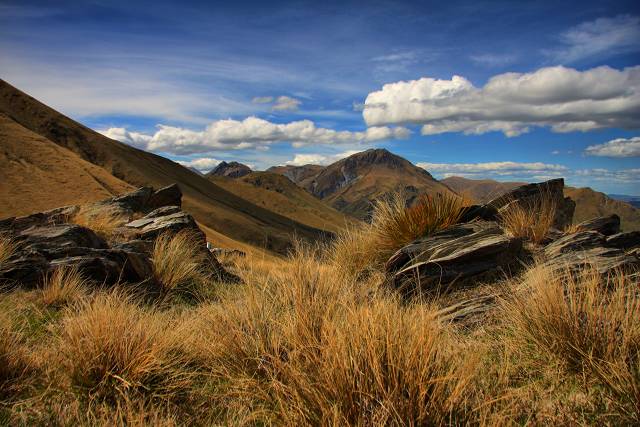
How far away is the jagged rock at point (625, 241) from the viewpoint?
702 centimetres

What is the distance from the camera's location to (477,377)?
119 inches

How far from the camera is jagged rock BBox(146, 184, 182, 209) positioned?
20.8 m

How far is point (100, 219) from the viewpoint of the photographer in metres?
13.2

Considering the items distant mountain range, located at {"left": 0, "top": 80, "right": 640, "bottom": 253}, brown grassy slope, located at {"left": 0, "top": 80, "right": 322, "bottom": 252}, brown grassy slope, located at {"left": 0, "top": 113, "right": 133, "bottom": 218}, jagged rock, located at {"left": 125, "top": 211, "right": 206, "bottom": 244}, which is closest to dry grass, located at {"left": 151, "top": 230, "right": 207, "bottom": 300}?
distant mountain range, located at {"left": 0, "top": 80, "right": 640, "bottom": 253}

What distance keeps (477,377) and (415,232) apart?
557cm

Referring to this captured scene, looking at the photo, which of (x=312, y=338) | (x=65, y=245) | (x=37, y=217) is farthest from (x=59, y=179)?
(x=312, y=338)

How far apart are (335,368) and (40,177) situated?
51.5m

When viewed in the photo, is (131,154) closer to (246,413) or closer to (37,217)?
(37,217)

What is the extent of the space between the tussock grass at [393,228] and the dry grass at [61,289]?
4443 mm

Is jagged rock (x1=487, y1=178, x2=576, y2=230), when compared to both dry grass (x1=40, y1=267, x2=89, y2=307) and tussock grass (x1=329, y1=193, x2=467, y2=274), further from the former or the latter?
dry grass (x1=40, y1=267, x2=89, y2=307)

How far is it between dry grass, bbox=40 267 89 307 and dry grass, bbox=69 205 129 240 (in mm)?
4545

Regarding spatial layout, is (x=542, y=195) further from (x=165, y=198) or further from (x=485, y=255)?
(x=165, y=198)

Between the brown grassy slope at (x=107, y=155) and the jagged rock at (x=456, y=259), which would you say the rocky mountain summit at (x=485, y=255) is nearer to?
the jagged rock at (x=456, y=259)

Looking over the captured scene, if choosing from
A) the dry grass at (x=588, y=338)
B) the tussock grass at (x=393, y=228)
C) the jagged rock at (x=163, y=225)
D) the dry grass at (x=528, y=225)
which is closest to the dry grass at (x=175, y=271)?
the jagged rock at (x=163, y=225)
